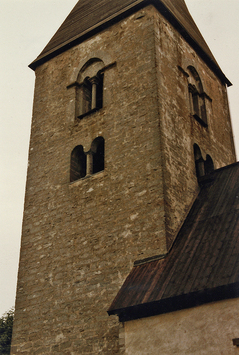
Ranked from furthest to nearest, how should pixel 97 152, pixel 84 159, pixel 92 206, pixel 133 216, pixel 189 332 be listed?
1. pixel 97 152
2. pixel 84 159
3. pixel 92 206
4. pixel 133 216
5. pixel 189 332

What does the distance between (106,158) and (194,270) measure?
5.01 m

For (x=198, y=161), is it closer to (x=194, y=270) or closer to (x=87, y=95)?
(x=87, y=95)

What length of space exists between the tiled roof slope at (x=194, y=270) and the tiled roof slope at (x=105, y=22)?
6.86 m

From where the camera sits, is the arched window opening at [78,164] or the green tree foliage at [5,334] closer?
the arched window opening at [78,164]

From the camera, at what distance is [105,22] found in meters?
17.8

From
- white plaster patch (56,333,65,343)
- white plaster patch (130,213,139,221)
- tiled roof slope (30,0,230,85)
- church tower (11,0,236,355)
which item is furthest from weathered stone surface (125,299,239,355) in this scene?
tiled roof slope (30,0,230,85)

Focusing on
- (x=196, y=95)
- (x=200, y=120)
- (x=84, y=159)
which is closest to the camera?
(x=84, y=159)

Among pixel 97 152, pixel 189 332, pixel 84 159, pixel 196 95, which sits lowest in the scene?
pixel 189 332

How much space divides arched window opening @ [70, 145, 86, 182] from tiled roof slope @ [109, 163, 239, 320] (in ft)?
13.1

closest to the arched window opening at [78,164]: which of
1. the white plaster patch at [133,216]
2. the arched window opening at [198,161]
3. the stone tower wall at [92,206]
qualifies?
the stone tower wall at [92,206]

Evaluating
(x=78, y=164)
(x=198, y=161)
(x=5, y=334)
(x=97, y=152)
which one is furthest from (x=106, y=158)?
(x=5, y=334)

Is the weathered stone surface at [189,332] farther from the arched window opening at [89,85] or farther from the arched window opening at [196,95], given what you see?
the arched window opening at [196,95]

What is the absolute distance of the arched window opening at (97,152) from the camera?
53.0 feet

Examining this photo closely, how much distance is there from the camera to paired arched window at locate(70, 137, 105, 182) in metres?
15.9
